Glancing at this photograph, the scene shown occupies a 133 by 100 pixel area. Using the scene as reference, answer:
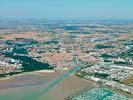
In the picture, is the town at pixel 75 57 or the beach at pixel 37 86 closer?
the beach at pixel 37 86

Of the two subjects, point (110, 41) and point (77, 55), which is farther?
point (110, 41)

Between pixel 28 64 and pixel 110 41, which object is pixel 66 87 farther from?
pixel 110 41

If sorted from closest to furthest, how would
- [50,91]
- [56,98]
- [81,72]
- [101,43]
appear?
[56,98]
[50,91]
[81,72]
[101,43]

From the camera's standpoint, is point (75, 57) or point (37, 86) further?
A: point (75, 57)

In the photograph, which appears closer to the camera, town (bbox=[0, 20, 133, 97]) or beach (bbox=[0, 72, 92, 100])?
beach (bbox=[0, 72, 92, 100])

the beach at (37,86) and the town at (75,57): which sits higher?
the beach at (37,86)

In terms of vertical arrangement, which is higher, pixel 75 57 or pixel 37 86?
pixel 37 86

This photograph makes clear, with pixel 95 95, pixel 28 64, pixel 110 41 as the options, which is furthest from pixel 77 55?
pixel 95 95

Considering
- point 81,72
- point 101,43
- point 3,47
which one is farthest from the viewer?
point 101,43

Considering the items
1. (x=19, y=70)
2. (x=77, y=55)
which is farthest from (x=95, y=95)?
(x=77, y=55)

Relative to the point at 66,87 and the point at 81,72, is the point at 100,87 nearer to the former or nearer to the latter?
the point at 66,87

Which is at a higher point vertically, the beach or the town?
the beach
